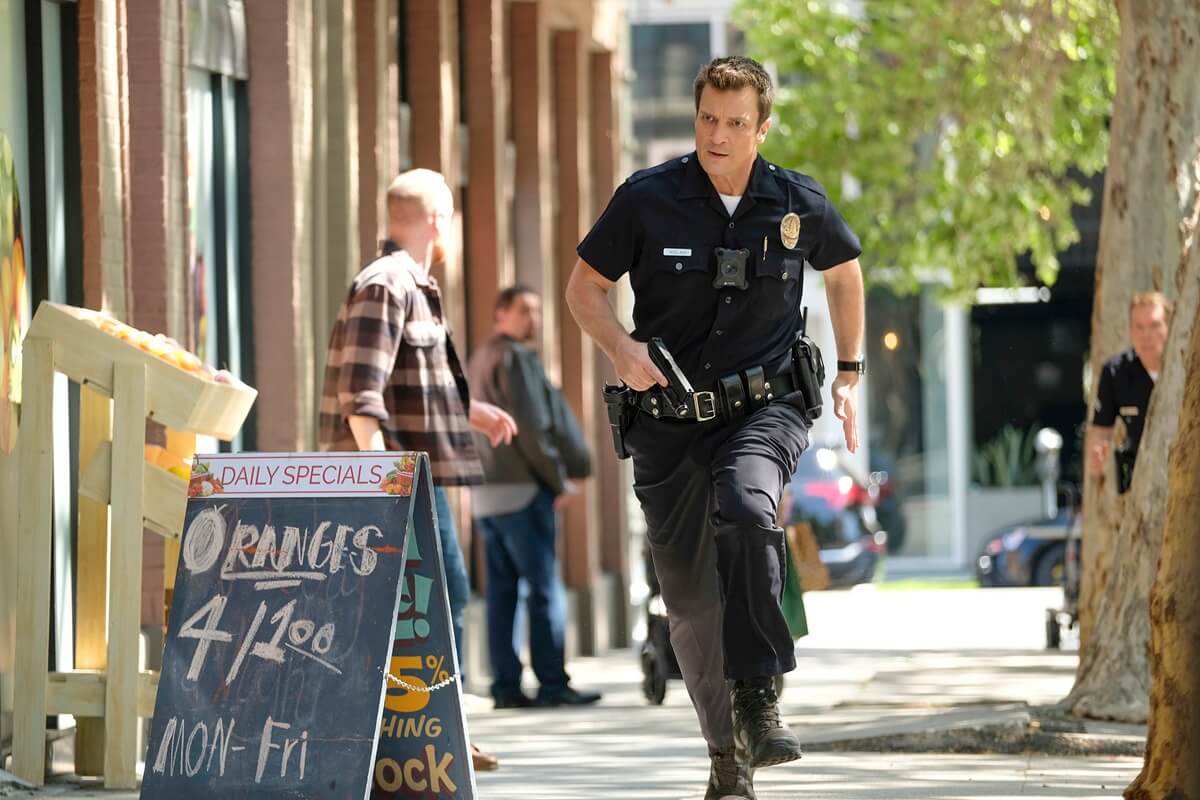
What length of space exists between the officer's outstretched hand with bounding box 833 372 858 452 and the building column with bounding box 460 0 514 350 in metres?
9.35

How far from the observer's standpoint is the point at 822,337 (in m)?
33.4

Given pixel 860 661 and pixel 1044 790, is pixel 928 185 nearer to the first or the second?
pixel 860 661

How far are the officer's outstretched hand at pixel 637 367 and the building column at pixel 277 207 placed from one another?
5.24 m

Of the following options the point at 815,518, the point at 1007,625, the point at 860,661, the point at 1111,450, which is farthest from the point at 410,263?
the point at 815,518

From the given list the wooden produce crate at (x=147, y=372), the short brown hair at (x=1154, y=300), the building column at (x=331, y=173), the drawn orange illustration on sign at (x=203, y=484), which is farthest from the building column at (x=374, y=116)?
the drawn orange illustration on sign at (x=203, y=484)

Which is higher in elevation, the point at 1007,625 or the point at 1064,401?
the point at 1064,401

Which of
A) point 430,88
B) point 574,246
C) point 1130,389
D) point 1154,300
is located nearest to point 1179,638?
point 1154,300

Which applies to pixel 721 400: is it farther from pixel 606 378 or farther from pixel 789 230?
pixel 606 378

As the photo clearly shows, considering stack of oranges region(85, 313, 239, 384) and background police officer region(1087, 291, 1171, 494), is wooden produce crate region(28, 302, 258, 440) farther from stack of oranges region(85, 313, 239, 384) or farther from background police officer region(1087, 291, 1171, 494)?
background police officer region(1087, 291, 1171, 494)

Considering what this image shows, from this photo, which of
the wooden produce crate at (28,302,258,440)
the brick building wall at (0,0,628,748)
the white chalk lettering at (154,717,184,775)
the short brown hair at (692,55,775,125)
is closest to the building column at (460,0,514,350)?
the brick building wall at (0,0,628,748)

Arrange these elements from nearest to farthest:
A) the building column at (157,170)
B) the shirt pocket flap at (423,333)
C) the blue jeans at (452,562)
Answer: the blue jeans at (452,562)
the shirt pocket flap at (423,333)
the building column at (157,170)

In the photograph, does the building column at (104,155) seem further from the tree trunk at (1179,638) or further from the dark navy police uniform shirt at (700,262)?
the tree trunk at (1179,638)

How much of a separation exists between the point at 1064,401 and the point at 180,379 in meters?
26.6

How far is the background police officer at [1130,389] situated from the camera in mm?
11242
